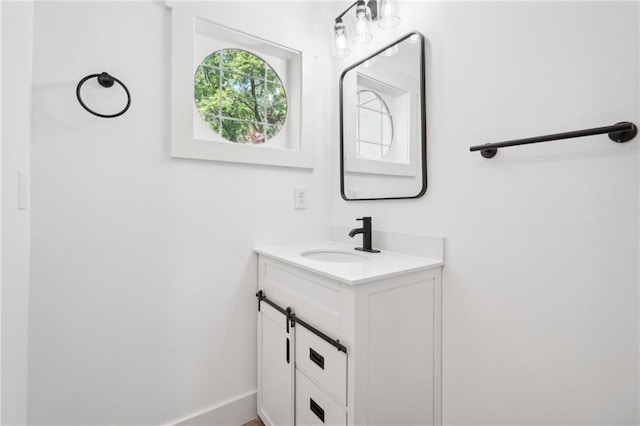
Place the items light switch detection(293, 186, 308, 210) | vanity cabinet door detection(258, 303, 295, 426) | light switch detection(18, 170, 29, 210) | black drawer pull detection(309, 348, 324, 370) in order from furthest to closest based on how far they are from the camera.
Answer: light switch detection(293, 186, 308, 210), vanity cabinet door detection(258, 303, 295, 426), black drawer pull detection(309, 348, 324, 370), light switch detection(18, 170, 29, 210)

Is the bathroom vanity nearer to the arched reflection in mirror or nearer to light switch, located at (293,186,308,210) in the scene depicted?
light switch, located at (293,186,308,210)

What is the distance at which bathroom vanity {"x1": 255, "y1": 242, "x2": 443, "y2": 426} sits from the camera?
96cm

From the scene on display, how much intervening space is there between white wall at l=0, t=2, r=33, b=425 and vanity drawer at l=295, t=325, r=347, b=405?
880mm

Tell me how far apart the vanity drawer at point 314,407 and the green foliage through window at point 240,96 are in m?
1.22

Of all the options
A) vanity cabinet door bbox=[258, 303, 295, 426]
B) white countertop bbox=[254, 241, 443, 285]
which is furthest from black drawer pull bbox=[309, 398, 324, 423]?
white countertop bbox=[254, 241, 443, 285]

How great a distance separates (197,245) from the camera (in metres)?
1.38

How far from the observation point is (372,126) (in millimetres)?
1529

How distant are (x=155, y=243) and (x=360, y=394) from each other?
1.01 meters

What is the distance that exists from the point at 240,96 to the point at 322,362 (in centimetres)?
136

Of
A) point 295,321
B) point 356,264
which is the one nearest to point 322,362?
point 295,321

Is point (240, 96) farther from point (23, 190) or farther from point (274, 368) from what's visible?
point (274, 368)

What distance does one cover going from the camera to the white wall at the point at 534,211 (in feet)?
2.65

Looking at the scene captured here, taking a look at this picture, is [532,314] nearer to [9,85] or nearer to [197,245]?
[197,245]

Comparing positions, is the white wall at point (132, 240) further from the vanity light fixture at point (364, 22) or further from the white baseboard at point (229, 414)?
the vanity light fixture at point (364, 22)
